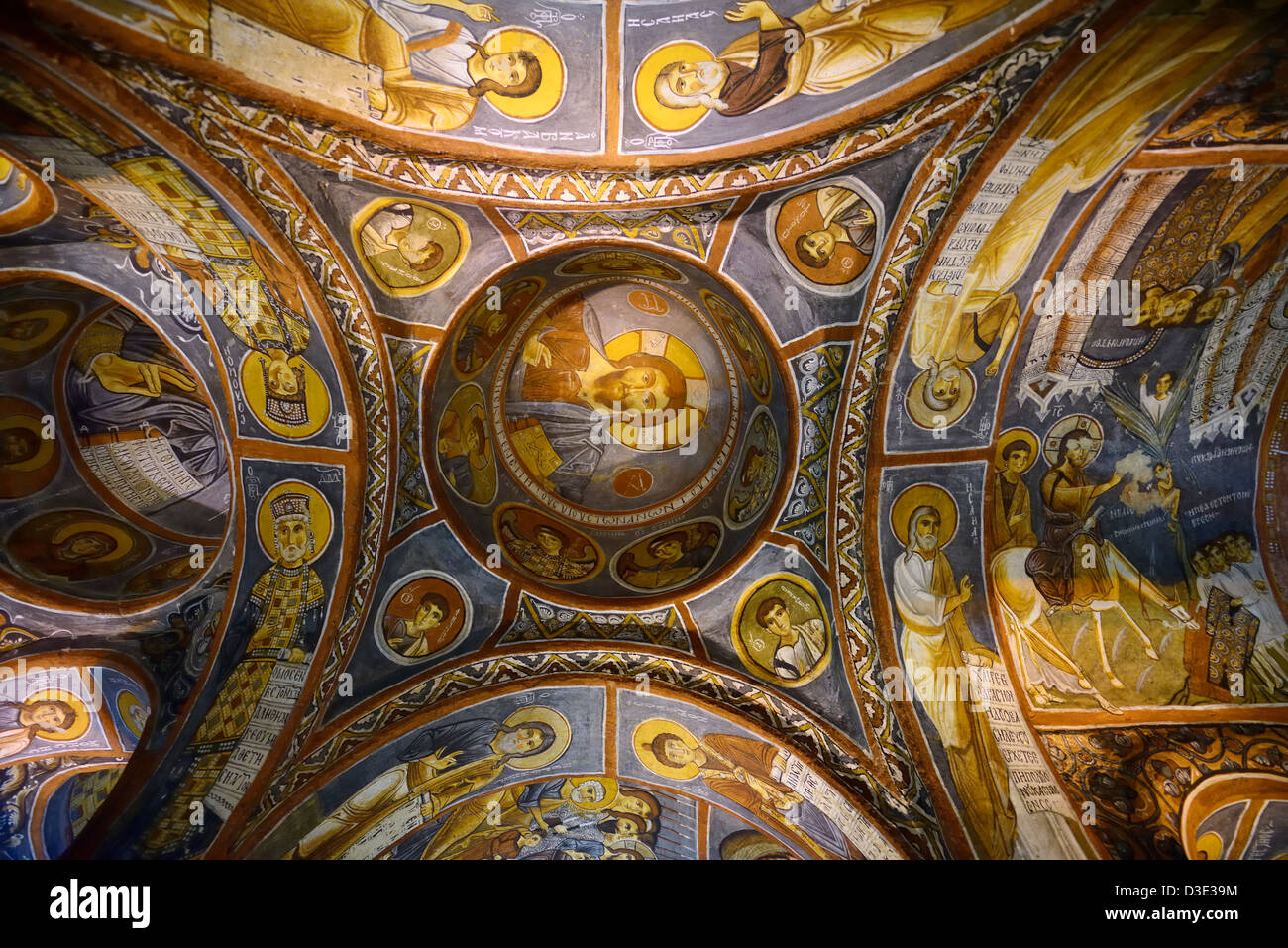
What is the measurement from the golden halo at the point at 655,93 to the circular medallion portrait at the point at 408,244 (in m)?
2.28

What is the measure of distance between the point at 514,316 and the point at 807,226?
364cm

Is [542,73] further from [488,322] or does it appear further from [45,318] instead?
[45,318]

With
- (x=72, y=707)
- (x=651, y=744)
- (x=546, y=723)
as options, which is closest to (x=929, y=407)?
(x=651, y=744)

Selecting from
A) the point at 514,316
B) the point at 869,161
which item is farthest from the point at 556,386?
the point at 869,161

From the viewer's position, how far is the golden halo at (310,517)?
9.63 meters

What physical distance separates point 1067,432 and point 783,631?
392 cm

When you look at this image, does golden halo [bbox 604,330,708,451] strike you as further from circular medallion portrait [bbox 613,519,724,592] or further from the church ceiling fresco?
circular medallion portrait [bbox 613,519,724,592]

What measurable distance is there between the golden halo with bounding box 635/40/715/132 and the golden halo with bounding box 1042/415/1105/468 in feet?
16.4

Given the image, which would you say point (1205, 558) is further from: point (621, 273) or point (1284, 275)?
point (621, 273)

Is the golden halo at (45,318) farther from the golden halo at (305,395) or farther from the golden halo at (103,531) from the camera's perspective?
the golden halo at (305,395)

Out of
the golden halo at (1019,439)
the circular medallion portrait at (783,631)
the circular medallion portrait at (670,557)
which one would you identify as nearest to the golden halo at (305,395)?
the circular medallion portrait at (670,557)

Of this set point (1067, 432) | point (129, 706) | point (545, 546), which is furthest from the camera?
point (545, 546)

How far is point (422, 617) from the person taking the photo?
412 inches
